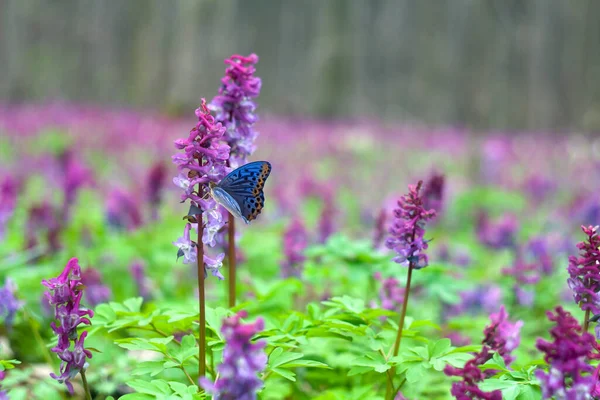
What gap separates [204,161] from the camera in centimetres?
171

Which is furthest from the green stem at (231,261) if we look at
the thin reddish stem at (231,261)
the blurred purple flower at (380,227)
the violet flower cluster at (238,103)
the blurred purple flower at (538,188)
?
the blurred purple flower at (538,188)

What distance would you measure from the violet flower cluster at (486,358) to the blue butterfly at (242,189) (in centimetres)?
69

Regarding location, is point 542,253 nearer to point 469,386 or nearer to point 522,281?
point 522,281

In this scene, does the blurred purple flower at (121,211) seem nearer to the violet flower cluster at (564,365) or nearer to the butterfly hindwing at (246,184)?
the butterfly hindwing at (246,184)

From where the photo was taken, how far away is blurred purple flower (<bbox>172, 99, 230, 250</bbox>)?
1632mm

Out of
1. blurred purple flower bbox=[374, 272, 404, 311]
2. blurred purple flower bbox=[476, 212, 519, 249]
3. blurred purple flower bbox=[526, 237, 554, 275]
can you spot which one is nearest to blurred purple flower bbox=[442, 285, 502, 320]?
blurred purple flower bbox=[526, 237, 554, 275]

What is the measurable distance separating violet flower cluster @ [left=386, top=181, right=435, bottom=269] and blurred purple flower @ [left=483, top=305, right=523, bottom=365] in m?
0.32

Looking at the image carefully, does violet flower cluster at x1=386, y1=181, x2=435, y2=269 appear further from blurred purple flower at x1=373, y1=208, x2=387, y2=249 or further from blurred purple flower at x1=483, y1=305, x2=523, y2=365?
blurred purple flower at x1=373, y1=208, x2=387, y2=249

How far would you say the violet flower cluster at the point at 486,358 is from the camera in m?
1.49

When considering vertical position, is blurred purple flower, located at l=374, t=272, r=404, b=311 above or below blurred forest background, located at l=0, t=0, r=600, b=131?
below

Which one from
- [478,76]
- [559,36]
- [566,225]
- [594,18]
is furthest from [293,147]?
[594,18]

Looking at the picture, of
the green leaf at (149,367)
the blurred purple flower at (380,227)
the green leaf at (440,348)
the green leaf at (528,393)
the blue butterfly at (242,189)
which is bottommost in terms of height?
the green leaf at (149,367)

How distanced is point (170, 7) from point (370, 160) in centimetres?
837

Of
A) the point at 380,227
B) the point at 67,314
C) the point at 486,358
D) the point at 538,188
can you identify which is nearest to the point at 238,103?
the point at 67,314
